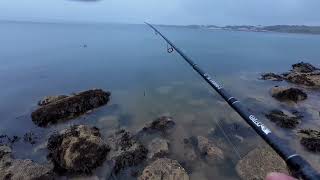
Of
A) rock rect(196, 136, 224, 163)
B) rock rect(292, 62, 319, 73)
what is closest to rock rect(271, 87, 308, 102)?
rock rect(196, 136, 224, 163)

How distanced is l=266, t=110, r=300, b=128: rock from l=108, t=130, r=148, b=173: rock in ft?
36.3

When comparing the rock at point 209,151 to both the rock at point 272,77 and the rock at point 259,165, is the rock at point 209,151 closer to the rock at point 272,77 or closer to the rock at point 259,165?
the rock at point 259,165

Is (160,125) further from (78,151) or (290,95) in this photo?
(290,95)

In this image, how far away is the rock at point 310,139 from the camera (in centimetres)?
1834

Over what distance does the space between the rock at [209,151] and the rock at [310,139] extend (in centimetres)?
567

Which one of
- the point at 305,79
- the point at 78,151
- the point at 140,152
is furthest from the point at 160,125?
the point at 305,79

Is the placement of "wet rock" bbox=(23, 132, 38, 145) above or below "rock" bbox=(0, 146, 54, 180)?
below

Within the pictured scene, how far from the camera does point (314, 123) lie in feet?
74.5

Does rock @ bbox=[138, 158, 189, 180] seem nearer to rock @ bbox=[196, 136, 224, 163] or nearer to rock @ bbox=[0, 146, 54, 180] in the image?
rock @ bbox=[196, 136, 224, 163]

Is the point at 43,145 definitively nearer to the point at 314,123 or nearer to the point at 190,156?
the point at 190,156

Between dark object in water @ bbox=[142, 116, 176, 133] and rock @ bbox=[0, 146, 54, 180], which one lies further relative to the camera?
dark object in water @ bbox=[142, 116, 176, 133]

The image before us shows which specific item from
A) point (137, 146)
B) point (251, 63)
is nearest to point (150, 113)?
point (137, 146)

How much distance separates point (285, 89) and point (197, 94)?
29.3 feet

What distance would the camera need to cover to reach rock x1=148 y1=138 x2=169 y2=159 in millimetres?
17906
